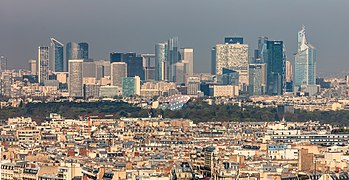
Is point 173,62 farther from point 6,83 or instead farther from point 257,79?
point 6,83

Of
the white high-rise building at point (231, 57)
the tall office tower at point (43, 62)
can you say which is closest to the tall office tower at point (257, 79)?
the white high-rise building at point (231, 57)

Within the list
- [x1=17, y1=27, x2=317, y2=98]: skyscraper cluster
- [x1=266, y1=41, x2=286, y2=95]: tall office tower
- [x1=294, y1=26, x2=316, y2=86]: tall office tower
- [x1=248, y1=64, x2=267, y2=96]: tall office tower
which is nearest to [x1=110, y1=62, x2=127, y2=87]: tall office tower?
[x1=17, y1=27, x2=317, y2=98]: skyscraper cluster

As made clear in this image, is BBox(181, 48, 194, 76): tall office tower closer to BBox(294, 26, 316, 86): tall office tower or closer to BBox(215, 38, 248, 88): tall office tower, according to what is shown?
BBox(215, 38, 248, 88): tall office tower

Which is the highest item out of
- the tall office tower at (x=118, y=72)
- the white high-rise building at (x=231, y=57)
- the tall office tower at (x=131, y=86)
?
the white high-rise building at (x=231, y=57)

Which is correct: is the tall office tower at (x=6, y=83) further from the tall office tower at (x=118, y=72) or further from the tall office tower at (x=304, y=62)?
the tall office tower at (x=304, y=62)

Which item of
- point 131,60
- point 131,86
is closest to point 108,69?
point 131,60

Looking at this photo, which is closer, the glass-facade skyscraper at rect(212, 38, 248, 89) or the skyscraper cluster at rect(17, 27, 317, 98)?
the skyscraper cluster at rect(17, 27, 317, 98)
